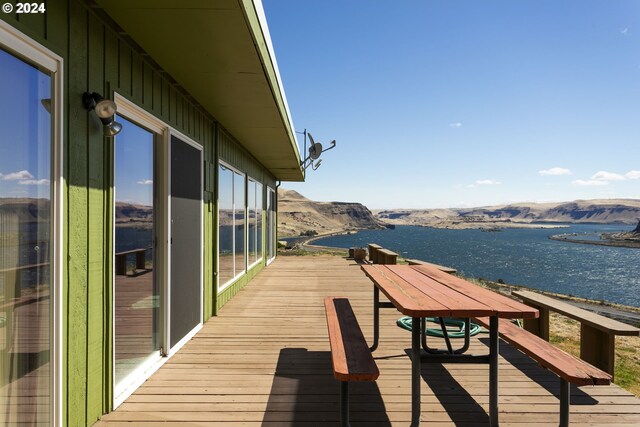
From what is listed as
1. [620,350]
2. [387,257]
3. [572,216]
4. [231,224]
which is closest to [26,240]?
[231,224]

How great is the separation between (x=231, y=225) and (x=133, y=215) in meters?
3.08

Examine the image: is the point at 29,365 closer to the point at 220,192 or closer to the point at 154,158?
the point at 154,158

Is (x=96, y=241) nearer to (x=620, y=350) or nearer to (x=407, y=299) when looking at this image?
(x=407, y=299)

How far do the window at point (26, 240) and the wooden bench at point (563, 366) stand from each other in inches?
103

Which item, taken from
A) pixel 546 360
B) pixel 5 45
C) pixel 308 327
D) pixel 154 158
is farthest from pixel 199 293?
pixel 546 360

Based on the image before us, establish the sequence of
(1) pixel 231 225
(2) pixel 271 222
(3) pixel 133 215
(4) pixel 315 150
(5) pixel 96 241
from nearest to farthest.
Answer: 1. (5) pixel 96 241
2. (3) pixel 133 215
3. (1) pixel 231 225
4. (4) pixel 315 150
5. (2) pixel 271 222

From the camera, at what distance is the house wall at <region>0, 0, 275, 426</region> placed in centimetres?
198

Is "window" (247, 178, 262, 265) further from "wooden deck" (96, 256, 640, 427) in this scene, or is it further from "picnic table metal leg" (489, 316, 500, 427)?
"picnic table metal leg" (489, 316, 500, 427)

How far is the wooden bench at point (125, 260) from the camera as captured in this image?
2619 mm

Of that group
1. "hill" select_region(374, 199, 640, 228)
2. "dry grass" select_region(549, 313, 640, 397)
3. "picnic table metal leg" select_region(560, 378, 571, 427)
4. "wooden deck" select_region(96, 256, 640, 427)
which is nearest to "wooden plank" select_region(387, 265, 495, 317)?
"picnic table metal leg" select_region(560, 378, 571, 427)

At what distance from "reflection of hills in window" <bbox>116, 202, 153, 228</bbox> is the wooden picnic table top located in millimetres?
1883

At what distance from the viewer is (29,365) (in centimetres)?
176

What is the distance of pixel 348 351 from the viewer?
2199mm

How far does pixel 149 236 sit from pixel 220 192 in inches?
83.7
